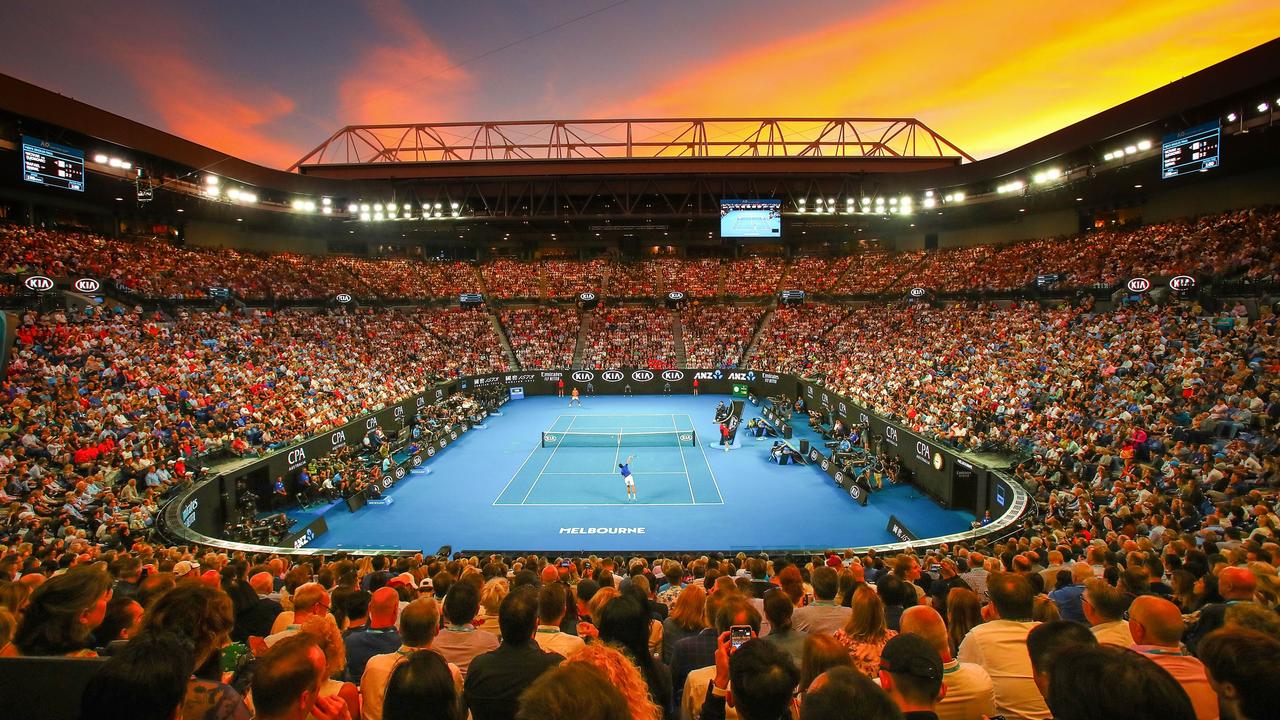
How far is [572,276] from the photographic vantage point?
54.7 meters

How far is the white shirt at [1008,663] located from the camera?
12.7 ft

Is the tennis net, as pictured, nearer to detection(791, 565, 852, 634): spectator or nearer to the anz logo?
the anz logo

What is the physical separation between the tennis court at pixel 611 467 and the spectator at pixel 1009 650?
1556 cm

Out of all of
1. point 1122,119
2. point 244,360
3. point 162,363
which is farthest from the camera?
point 244,360

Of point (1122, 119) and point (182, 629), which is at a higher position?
point (1122, 119)

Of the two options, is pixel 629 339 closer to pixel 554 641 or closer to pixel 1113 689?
pixel 554 641

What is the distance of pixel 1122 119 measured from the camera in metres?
25.2

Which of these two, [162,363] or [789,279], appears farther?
[789,279]

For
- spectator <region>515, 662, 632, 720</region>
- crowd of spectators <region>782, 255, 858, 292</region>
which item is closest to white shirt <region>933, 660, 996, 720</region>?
spectator <region>515, 662, 632, 720</region>

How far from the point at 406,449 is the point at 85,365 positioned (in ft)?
37.4

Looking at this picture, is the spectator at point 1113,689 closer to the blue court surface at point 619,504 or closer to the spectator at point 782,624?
the spectator at point 782,624

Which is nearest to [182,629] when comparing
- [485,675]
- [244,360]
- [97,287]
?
Answer: [485,675]

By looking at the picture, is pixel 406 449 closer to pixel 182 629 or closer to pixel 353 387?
pixel 353 387

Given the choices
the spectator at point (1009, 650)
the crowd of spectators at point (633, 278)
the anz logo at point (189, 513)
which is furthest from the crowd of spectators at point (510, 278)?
the spectator at point (1009, 650)
